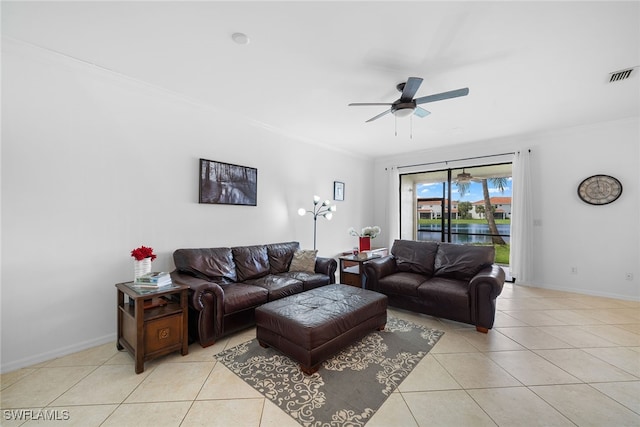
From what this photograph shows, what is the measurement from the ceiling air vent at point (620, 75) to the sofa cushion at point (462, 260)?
7.08 ft

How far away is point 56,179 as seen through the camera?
2281mm

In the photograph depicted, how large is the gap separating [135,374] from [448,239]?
570 centimetres

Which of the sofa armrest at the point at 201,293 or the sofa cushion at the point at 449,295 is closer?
the sofa armrest at the point at 201,293

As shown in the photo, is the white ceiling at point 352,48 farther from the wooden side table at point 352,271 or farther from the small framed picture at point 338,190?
the wooden side table at point 352,271

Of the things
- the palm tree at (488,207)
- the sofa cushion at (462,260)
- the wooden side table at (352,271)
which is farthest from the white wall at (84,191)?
the palm tree at (488,207)

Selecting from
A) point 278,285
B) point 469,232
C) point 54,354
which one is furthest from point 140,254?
point 469,232

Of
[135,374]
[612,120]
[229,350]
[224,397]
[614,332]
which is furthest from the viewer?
[612,120]

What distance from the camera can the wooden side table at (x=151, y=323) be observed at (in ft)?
6.75

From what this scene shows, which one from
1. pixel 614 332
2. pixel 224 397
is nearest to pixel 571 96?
pixel 614 332

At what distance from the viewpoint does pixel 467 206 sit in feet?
19.6

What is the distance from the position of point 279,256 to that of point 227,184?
4.19ft

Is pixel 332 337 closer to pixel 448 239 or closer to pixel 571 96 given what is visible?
pixel 571 96

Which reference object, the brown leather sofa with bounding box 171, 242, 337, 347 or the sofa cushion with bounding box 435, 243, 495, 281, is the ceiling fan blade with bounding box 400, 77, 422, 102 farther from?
the brown leather sofa with bounding box 171, 242, 337, 347

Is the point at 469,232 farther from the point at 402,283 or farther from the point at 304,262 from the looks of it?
the point at 304,262
